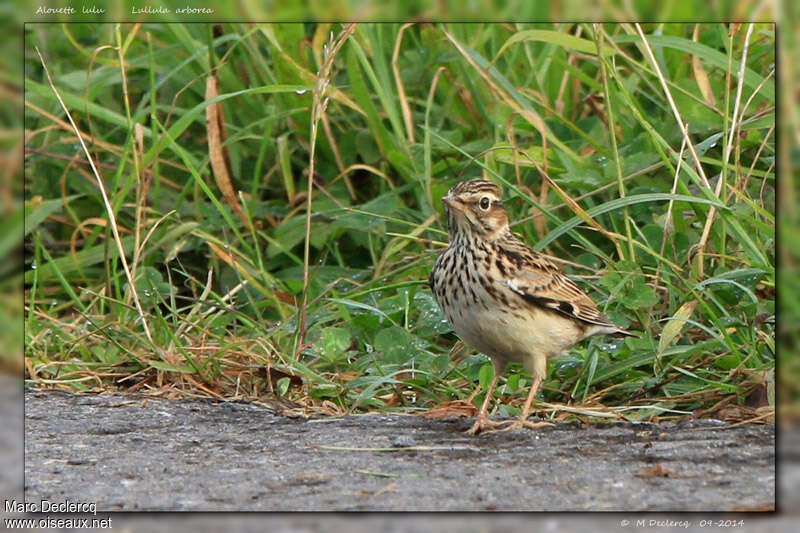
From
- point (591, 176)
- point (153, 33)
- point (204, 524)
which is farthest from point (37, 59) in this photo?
point (204, 524)

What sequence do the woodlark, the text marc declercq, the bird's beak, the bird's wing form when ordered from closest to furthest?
the text marc declercq, the woodlark, the bird's wing, the bird's beak

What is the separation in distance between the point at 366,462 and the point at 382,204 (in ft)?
6.93

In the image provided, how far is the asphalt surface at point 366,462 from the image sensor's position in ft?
9.96

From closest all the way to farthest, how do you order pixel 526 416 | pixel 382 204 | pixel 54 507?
pixel 54 507 < pixel 526 416 < pixel 382 204

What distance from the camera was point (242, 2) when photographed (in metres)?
5.86

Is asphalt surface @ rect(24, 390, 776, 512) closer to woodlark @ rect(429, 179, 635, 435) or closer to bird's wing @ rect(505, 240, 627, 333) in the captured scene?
woodlark @ rect(429, 179, 635, 435)

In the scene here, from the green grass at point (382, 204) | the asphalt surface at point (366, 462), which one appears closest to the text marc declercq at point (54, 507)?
the asphalt surface at point (366, 462)

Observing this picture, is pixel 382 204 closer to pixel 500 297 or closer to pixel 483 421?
pixel 500 297

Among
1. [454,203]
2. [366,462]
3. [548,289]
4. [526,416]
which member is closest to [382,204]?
[454,203]

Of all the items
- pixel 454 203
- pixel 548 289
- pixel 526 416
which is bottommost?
pixel 526 416

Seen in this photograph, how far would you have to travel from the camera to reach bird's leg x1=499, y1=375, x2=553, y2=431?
3965mm

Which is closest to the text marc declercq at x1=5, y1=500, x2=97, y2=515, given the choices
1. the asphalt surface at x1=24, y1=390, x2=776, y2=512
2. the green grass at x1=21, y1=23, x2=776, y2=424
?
the asphalt surface at x1=24, y1=390, x2=776, y2=512

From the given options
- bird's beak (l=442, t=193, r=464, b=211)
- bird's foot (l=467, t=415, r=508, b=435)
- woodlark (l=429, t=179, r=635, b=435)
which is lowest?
bird's foot (l=467, t=415, r=508, b=435)

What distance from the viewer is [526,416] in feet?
13.4
